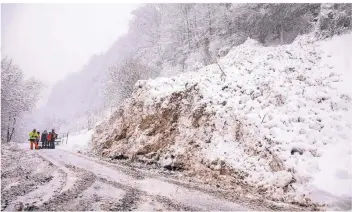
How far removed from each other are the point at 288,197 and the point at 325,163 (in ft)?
5.56

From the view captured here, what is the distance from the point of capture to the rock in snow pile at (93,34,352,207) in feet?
31.0

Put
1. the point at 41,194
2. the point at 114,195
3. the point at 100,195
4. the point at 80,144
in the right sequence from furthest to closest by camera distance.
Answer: the point at 80,144, the point at 114,195, the point at 100,195, the point at 41,194

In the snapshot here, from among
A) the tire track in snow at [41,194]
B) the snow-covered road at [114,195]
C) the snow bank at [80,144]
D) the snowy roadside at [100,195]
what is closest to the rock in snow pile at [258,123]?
the snowy roadside at [100,195]

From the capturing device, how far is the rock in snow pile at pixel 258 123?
31.0 feet

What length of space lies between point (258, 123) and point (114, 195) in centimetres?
657

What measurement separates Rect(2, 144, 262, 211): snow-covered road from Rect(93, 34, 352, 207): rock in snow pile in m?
2.37

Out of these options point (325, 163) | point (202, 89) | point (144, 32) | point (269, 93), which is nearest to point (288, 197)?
point (325, 163)

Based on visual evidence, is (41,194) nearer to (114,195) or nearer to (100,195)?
(100,195)

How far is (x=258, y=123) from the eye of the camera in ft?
39.0

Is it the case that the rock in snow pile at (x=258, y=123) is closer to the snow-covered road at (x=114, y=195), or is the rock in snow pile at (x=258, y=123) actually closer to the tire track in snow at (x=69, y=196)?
the snow-covered road at (x=114, y=195)

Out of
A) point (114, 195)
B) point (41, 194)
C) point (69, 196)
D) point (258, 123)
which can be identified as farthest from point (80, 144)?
point (69, 196)

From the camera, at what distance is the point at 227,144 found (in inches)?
478

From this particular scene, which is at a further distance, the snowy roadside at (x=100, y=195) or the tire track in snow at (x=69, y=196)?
the snowy roadside at (x=100, y=195)

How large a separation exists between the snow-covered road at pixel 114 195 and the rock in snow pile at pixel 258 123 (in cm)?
237
